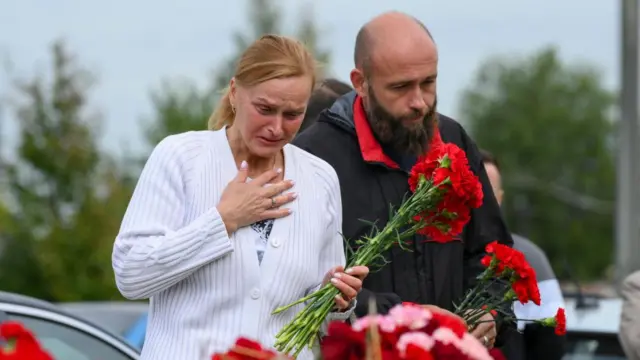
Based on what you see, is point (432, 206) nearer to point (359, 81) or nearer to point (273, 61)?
point (273, 61)

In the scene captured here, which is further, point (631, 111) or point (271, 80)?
point (631, 111)

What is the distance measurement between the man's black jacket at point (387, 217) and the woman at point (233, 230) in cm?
63

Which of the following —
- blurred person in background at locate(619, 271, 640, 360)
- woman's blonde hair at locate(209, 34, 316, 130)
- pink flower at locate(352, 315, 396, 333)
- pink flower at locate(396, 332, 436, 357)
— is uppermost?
woman's blonde hair at locate(209, 34, 316, 130)

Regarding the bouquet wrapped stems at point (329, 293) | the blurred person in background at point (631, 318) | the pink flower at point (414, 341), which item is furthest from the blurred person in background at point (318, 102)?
the pink flower at point (414, 341)

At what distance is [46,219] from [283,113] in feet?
101

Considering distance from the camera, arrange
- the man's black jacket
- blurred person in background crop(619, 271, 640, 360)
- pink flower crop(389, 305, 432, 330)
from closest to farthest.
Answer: pink flower crop(389, 305, 432, 330)
the man's black jacket
blurred person in background crop(619, 271, 640, 360)

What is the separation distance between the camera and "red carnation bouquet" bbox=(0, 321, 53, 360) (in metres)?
2.62

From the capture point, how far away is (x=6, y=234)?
3512 cm

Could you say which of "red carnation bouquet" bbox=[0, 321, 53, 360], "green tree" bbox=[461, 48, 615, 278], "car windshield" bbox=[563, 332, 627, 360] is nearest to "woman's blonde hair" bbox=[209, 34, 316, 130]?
"red carnation bouquet" bbox=[0, 321, 53, 360]

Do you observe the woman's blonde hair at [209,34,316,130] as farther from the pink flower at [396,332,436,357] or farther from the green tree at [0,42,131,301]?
the green tree at [0,42,131,301]

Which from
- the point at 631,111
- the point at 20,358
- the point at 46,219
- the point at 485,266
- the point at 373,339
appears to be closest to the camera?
the point at 20,358

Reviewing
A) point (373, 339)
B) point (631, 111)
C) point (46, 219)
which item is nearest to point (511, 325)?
point (373, 339)

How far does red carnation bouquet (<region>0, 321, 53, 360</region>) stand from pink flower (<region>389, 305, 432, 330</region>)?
0.70 m

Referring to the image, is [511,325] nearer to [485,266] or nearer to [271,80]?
[485,266]
